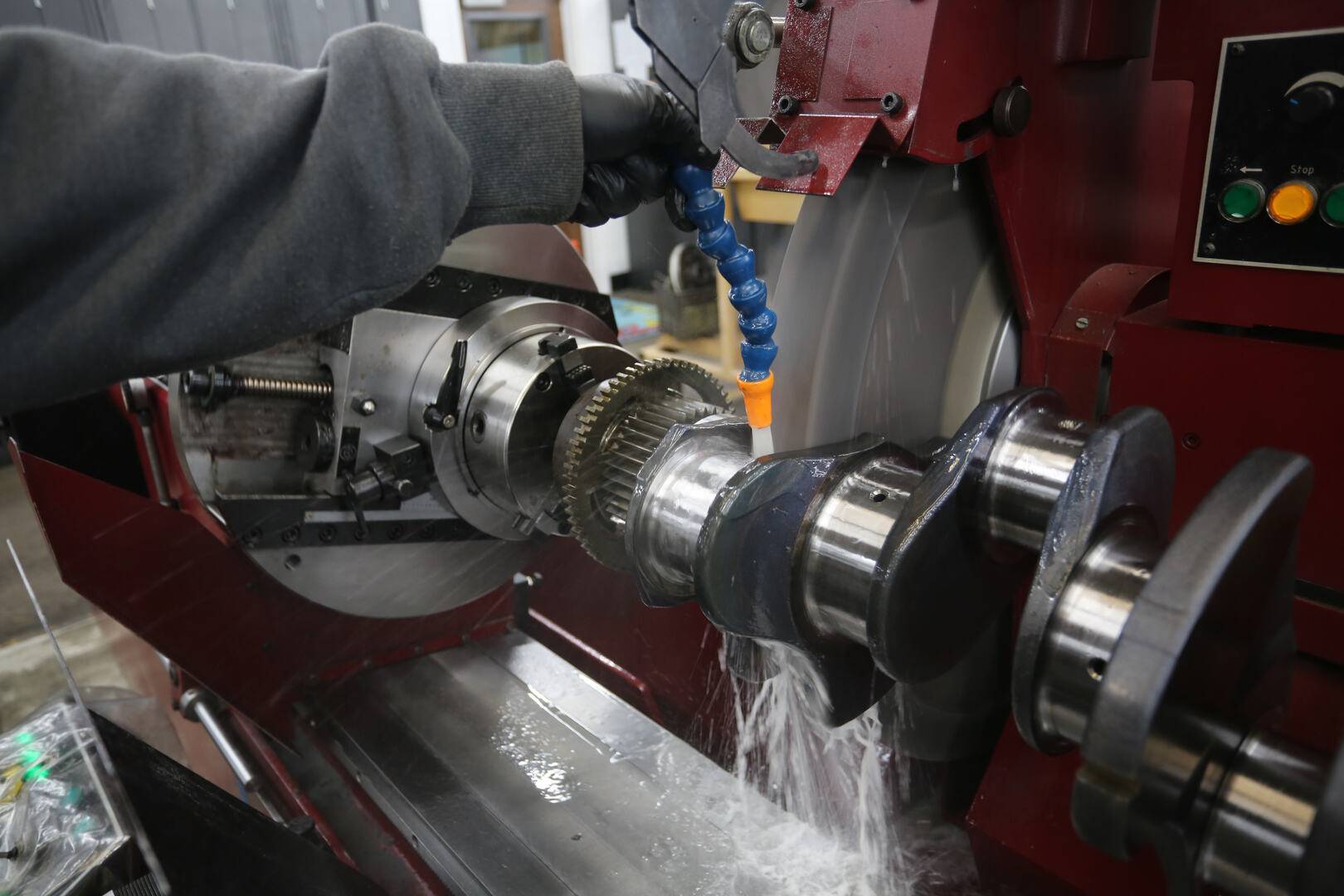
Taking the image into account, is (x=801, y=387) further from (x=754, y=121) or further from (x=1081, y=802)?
(x=1081, y=802)

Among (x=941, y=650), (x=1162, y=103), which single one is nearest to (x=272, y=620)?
(x=941, y=650)

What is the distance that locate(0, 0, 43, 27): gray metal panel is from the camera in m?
2.78

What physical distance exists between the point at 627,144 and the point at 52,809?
1.01 metres

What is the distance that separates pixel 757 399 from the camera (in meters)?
0.84

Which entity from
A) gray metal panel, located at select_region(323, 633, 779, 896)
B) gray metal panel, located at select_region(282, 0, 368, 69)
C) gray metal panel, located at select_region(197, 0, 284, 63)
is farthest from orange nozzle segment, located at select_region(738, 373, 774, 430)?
gray metal panel, located at select_region(282, 0, 368, 69)

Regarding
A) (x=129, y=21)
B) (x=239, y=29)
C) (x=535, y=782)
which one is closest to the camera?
(x=535, y=782)

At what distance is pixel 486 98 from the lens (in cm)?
74

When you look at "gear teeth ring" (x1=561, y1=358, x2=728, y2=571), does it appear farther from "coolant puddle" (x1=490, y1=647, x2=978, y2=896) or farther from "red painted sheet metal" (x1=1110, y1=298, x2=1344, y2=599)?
"red painted sheet metal" (x1=1110, y1=298, x2=1344, y2=599)

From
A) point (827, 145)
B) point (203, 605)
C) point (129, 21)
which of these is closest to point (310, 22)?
point (129, 21)

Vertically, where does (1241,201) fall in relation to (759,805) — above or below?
above

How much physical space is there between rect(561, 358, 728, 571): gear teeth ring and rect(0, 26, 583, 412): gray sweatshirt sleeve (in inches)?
17.7

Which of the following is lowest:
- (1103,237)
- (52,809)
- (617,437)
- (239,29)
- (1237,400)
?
(52,809)

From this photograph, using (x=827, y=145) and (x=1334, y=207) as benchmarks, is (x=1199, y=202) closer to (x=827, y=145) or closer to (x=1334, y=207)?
(x=1334, y=207)

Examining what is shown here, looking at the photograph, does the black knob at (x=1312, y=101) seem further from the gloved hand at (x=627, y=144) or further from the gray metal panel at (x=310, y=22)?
the gray metal panel at (x=310, y=22)
